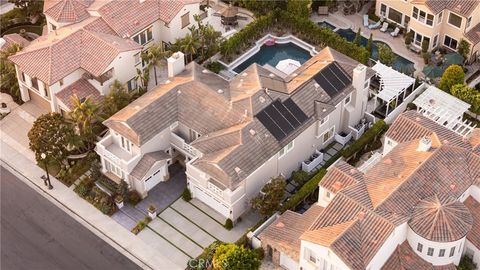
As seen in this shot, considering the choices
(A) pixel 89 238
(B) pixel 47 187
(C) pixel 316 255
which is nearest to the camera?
(C) pixel 316 255

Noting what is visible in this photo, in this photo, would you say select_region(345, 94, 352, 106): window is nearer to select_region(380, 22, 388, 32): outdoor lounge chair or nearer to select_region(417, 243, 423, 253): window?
select_region(380, 22, 388, 32): outdoor lounge chair

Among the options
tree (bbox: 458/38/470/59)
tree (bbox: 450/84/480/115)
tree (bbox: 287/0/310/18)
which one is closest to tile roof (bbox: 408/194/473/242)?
tree (bbox: 450/84/480/115)

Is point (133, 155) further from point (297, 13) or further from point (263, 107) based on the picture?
point (297, 13)

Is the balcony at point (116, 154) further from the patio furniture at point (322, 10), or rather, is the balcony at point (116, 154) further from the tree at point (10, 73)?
the patio furniture at point (322, 10)

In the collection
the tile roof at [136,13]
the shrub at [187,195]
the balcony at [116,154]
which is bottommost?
the shrub at [187,195]

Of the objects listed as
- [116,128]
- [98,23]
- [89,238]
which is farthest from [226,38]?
[89,238]

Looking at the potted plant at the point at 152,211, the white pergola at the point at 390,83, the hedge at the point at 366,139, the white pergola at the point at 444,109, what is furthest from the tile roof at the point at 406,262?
the potted plant at the point at 152,211
